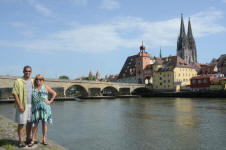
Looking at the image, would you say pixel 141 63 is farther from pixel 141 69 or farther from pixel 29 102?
pixel 29 102

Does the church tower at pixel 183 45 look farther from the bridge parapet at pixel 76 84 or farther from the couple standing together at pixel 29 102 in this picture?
the couple standing together at pixel 29 102

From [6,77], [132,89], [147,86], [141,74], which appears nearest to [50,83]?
[6,77]

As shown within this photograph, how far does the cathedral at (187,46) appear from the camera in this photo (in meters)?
135

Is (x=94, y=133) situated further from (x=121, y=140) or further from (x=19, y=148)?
(x=19, y=148)

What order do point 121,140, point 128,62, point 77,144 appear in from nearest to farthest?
point 77,144
point 121,140
point 128,62

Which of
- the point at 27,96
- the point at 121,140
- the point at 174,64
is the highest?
the point at 174,64

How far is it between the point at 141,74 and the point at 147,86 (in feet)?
33.4

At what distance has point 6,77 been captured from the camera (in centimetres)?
4731

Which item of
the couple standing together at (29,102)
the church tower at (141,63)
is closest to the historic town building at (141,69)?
the church tower at (141,63)

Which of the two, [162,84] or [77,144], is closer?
[77,144]

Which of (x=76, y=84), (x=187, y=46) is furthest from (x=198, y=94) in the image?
(x=187, y=46)

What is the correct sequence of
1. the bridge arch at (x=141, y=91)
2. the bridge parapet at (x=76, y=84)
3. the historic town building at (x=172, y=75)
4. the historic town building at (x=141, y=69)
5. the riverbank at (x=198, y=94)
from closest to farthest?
the bridge parapet at (x=76, y=84), the riverbank at (x=198, y=94), the historic town building at (x=172, y=75), the bridge arch at (x=141, y=91), the historic town building at (x=141, y=69)

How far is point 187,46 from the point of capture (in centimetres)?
13588

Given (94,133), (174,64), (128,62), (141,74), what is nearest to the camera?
(94,133)
